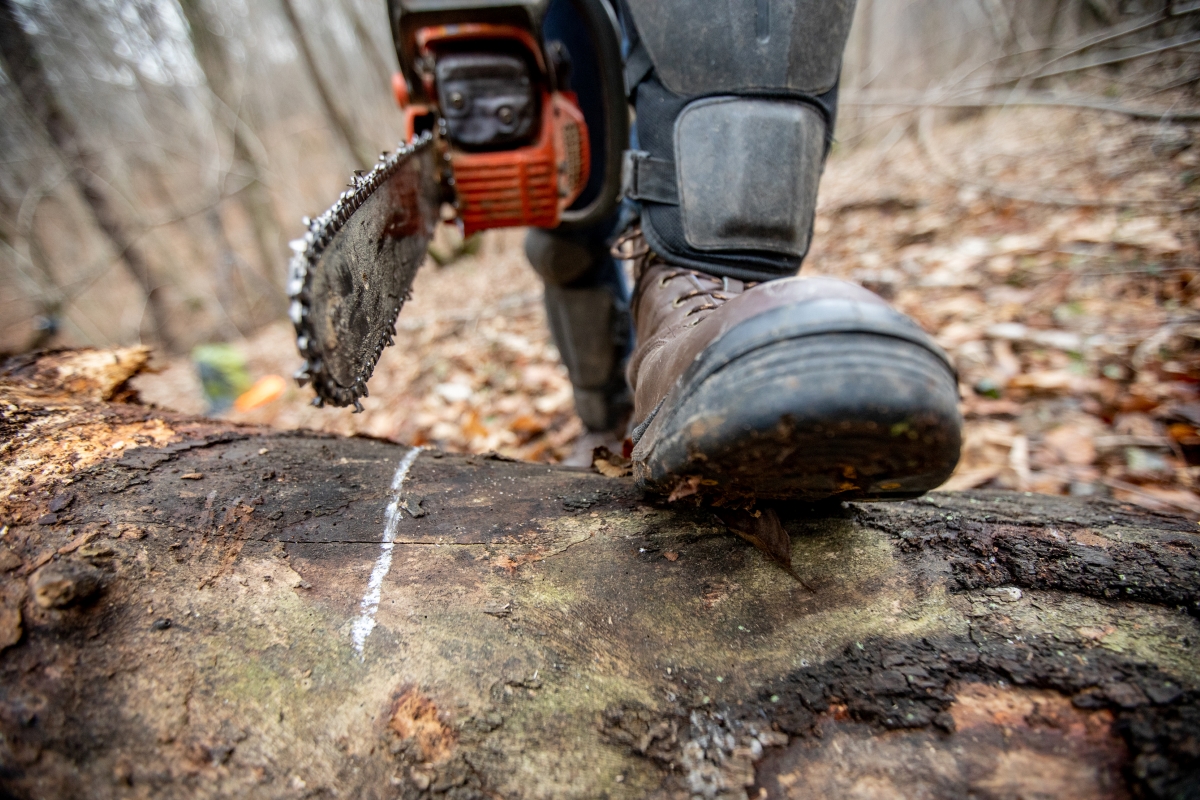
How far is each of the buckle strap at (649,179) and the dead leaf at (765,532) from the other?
0.73 m

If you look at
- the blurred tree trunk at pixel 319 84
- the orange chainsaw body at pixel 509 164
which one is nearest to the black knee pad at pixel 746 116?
the orange chainsaw body at pixel 509 164

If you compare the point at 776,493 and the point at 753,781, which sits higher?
the point at 776,493

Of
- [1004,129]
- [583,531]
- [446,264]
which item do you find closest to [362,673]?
[583,531]

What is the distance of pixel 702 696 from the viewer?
0.69 m

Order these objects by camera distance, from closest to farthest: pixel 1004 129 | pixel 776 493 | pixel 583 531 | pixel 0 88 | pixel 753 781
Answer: pixel 753 781 → pixel 776 493 → pixel 583 531 → pixel 1004 129 → pixel 0 88

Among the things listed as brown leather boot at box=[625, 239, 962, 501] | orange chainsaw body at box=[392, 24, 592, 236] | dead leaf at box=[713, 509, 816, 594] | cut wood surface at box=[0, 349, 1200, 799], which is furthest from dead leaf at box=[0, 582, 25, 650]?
orange chainsaw body at box=[392, 24, 592, 236]

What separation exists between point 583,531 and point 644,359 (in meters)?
0.33

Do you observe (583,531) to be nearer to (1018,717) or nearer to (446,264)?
(1018,717)

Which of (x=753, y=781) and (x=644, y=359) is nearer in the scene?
(x=753, y=781)

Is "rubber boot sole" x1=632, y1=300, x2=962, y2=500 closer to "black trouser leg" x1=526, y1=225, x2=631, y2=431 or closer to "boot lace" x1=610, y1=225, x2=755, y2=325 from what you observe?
"boot lace" x1=610, y1=225, x2=755, y2=325

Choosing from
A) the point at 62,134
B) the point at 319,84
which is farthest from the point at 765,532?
the point at 62,134

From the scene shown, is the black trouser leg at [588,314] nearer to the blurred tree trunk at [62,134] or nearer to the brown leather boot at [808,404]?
the brown leather boot at [808,404]

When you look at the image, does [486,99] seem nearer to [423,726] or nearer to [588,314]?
[588,314]

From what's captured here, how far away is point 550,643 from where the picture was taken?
28.8 inches
